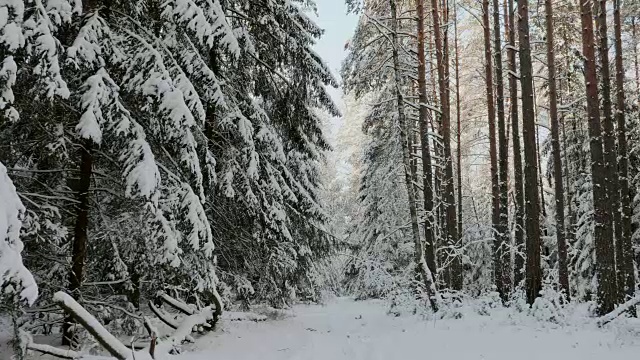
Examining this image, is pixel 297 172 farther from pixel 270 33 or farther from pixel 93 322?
pixel 93 322

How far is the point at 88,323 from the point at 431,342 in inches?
203

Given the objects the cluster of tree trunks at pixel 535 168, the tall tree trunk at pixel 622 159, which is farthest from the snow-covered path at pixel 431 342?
the tall tree trunk at pixel 622 159

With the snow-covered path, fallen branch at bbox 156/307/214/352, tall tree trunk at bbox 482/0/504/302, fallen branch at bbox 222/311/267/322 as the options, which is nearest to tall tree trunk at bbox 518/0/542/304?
the snow-covered path

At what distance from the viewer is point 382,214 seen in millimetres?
21172

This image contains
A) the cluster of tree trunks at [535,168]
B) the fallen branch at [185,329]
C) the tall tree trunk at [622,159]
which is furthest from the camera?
the tall tree trunk at [622,159]

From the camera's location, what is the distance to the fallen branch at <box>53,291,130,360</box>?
4234 mm

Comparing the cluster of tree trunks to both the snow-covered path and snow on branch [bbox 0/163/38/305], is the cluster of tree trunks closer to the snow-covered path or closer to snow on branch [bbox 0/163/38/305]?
the snow-covered path

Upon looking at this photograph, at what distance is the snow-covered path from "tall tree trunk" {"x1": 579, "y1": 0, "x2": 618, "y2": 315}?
1131mm

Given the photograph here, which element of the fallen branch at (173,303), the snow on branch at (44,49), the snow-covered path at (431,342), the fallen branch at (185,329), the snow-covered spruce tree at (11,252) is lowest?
the snow-covered path at (431,342)

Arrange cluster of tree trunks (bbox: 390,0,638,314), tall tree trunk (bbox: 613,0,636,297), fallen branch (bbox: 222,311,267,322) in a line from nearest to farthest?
fallen branch (bbox: 222,311,267,322) < cluster of tree trunks (bbox: 390,0,638,314) < tall tree trunk (bbox: 613,0,636,297)

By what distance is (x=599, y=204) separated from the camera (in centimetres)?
902

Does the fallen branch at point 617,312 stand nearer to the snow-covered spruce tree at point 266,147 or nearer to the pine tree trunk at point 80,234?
the snow-covered spruce tree at point 266,147

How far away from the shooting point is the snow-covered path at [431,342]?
20.3 ft

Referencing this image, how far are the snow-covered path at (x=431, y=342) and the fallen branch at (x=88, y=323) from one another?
1.56m
